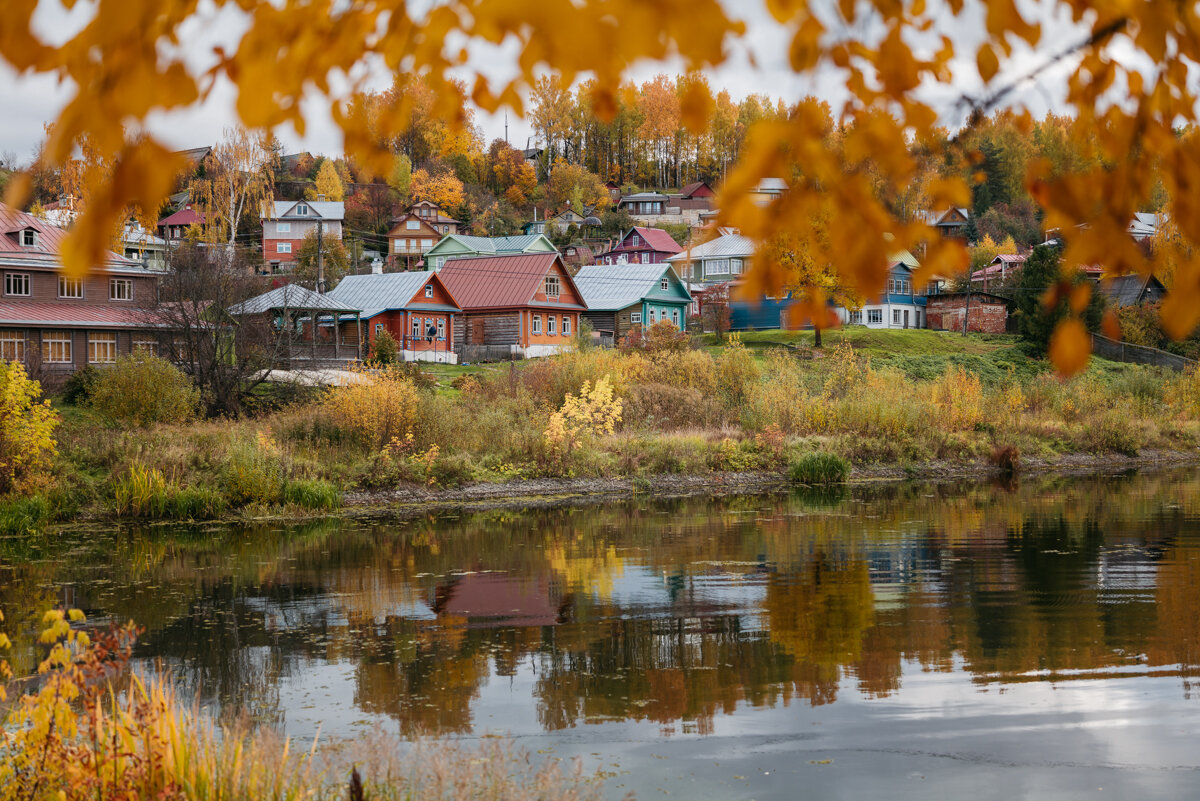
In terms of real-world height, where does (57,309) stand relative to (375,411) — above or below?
above

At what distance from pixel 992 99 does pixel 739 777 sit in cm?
632

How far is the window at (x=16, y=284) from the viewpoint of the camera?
1625 inches

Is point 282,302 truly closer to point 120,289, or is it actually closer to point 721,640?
point 120,289

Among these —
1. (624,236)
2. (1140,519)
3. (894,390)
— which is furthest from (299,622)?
(624,236)

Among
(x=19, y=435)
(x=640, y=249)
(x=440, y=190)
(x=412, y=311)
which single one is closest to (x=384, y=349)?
(x=412, y=311)

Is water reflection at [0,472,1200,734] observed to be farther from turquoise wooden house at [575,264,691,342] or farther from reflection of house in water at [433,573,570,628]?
turquoise wooden house at [575,264,691,342]

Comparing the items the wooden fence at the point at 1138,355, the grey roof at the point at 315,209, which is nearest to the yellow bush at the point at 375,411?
the wooden fence at the point at 1138,355

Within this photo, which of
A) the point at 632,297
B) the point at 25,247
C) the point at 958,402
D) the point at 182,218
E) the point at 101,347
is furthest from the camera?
the point at 182,218

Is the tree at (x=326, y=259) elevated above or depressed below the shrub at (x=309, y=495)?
above

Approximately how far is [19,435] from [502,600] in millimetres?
14185

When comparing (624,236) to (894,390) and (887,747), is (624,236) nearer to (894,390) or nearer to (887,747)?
(894,390)

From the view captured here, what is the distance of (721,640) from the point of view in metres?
12.5

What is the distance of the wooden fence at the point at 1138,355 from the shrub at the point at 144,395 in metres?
47.3

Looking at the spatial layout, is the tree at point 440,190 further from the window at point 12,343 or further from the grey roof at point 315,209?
the window at point 12,343
